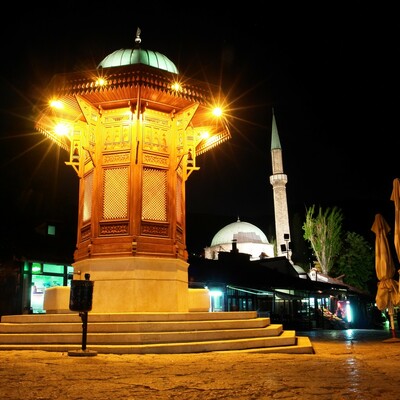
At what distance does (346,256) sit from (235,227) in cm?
1408

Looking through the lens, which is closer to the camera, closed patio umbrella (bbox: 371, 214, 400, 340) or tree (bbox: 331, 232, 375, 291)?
closed patio umbrella (bbox: 371, 214, 400, 340)

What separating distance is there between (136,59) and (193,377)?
869 centimetres

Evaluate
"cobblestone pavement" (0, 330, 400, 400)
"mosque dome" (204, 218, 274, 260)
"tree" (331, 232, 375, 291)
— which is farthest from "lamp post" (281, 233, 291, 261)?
"cobblestone pavement" (0, 330, 400, 400)

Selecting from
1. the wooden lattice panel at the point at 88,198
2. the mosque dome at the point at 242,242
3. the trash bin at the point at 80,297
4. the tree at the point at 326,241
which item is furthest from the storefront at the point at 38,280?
the tree at the point at 326,241

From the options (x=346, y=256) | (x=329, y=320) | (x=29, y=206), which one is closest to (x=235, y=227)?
(x=346, y=256)

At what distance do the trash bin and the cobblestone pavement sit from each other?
2.39ft

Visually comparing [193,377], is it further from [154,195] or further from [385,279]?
[385,279]

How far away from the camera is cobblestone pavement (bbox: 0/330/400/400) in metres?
3.57

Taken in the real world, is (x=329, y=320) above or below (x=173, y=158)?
below

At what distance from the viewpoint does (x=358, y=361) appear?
6.07 metres

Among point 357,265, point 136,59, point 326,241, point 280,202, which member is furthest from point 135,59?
point 280,202

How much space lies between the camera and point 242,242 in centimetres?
5022

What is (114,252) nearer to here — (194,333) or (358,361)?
(194,333)

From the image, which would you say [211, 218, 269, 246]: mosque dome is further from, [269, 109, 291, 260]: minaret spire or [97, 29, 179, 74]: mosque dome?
[97, 29, 179, 74]: mosque dome
